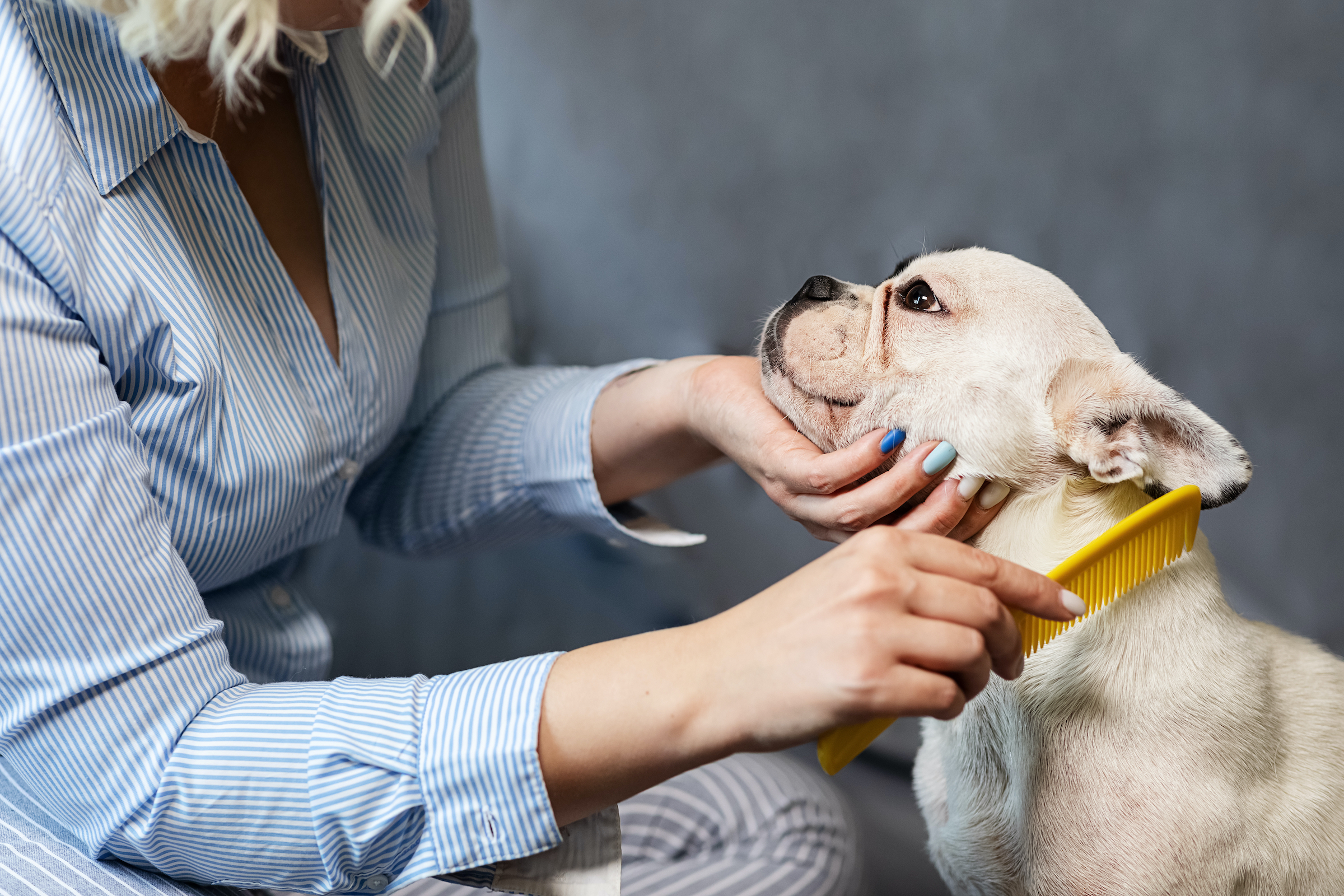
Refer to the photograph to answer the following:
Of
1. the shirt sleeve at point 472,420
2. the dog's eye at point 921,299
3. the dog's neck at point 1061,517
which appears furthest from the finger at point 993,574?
the shirt sleeve at point 472,420

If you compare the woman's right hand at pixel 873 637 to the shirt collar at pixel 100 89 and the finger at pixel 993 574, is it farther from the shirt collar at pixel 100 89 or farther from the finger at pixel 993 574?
the shirt collar at pixel 100 89

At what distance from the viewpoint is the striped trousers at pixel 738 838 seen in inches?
35.8

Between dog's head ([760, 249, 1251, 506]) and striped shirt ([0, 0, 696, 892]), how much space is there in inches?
12.1

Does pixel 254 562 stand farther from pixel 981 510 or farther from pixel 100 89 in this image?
pixel 981 510

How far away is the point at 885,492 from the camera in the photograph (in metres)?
0.66

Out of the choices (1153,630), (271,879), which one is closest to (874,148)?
(1153,630)

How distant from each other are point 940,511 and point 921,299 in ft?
0.58

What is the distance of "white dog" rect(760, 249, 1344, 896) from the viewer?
618mm

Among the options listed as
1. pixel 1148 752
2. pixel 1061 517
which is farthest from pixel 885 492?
pixel 1148 752

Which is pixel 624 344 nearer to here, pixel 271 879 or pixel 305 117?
pixel 305 117

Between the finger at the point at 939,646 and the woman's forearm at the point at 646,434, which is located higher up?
the finger at the point at 939,646

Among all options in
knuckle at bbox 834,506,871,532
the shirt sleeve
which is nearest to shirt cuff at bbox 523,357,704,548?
the shirt sleeve

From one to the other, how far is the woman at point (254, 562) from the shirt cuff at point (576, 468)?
135 mm

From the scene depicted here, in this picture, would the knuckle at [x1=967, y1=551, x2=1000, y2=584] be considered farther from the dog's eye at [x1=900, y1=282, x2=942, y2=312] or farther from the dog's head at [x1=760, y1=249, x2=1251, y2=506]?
the dog's eye at [x1=900, y1=282, x2=942, y2=312]
